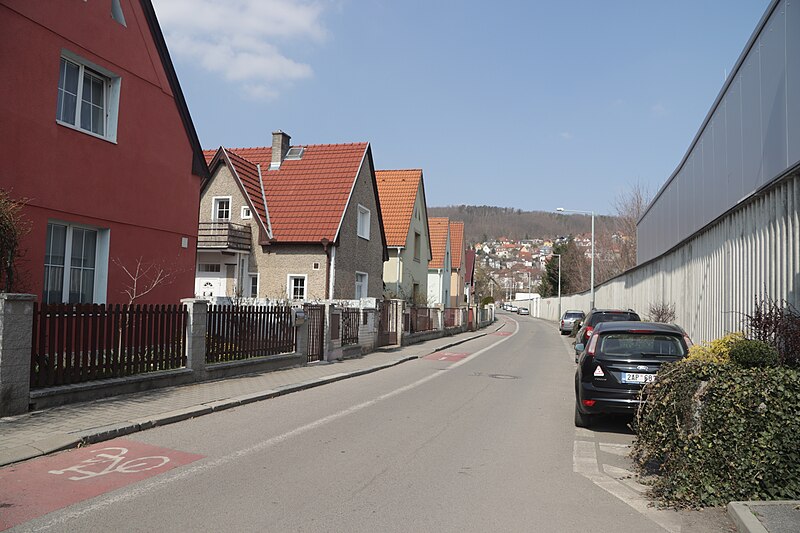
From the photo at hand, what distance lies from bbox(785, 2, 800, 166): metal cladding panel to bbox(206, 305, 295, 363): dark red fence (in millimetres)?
10064

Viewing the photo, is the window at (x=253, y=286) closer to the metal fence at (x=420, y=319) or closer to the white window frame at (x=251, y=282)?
the white window frame at (x=251, y=282)

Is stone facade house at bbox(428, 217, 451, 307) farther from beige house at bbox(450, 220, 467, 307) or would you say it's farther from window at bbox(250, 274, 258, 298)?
window at bbox(250, 274, 258, 298)

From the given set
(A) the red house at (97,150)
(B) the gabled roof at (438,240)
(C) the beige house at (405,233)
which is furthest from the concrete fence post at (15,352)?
(B) the gabled roof at (438,240)

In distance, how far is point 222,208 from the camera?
25.4 metres

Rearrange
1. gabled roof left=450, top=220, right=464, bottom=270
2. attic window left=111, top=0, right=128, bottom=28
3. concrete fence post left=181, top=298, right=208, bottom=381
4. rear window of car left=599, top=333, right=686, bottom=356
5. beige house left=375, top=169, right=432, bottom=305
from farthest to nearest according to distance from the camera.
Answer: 1. gabled roof left=450, top=220, right=464, bottom=270
2. beige house left=375, top=169, right=432, bottom=305
3. attic window left=111, top=0, right=128, bottom=28
4. concrete fence post left=181, top=298, right=208, bottom=381
5. rear window of car left=599, top=333, right=686, bottom=356

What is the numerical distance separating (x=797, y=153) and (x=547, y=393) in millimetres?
6218

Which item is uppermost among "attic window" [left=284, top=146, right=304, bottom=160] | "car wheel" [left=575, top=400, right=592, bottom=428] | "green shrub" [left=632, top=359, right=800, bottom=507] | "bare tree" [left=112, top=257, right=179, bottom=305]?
"attic window" [left=284, top=146, right=304, bottom=160]

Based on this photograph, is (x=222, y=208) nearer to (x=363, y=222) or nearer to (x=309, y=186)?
(x=309, y=186)

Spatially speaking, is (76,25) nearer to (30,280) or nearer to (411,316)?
(30,280)

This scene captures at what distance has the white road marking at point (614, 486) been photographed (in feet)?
17.1

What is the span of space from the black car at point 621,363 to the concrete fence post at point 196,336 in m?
6.68

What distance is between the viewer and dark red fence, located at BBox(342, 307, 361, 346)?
18.5m

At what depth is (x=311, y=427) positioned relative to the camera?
27.9ft

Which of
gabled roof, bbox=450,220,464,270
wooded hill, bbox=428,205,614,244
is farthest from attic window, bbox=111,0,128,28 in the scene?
A: wooded hill, bbox=428,205,614,244
